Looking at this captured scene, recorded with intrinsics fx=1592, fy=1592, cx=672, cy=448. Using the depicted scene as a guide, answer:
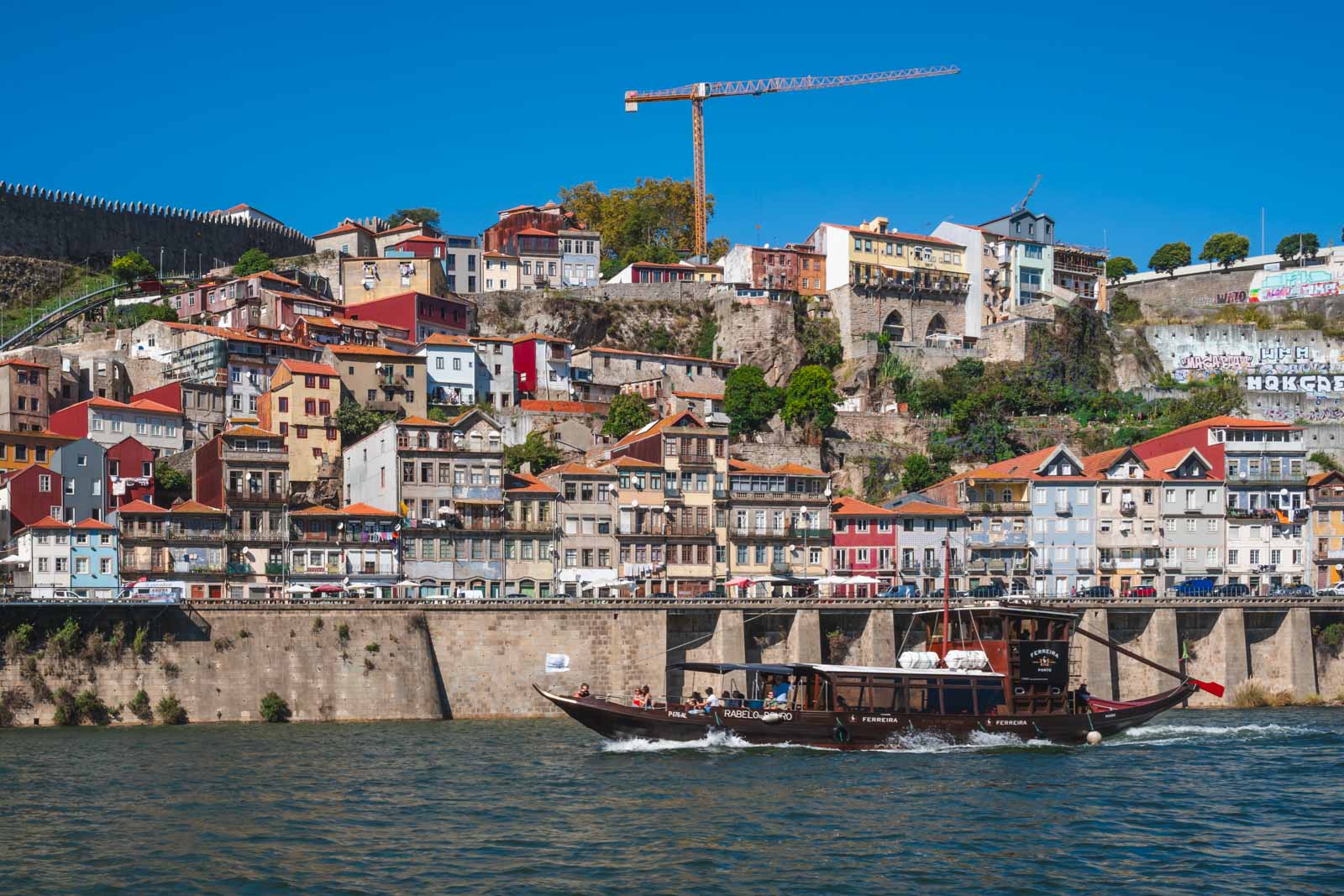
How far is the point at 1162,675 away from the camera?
6844cm

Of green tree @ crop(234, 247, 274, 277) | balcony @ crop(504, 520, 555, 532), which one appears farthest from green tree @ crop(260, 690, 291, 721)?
green tree @ crop(234, 247, 274, 277)

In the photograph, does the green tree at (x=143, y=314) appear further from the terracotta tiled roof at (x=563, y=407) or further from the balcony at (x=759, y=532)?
the balcony at (x=759, y=532)

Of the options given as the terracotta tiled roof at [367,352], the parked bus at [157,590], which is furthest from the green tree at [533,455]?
the parked bus at [157,590]

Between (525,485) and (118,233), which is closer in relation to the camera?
(525,485)

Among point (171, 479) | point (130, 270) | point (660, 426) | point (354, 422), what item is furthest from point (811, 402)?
point (130, 270)

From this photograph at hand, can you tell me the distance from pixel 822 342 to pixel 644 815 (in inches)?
2841

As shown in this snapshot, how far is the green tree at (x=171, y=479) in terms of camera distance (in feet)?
256

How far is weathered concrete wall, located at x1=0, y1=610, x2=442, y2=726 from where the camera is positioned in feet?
192

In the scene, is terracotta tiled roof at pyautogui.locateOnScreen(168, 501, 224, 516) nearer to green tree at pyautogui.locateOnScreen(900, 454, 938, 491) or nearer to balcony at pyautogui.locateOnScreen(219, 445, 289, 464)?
balcony at pyautogui.locateOnScreen(219, 445, 289, 464)

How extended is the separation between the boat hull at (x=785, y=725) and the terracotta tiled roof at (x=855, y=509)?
25642mm

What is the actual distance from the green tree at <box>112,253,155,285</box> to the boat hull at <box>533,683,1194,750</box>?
2947 inches

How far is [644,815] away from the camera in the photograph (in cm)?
4128

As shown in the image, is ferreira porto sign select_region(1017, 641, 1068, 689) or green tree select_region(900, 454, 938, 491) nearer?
ferreira porto sign select_region(1017, 641, 1068, 689)

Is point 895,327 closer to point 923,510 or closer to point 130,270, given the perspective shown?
point 923,510
